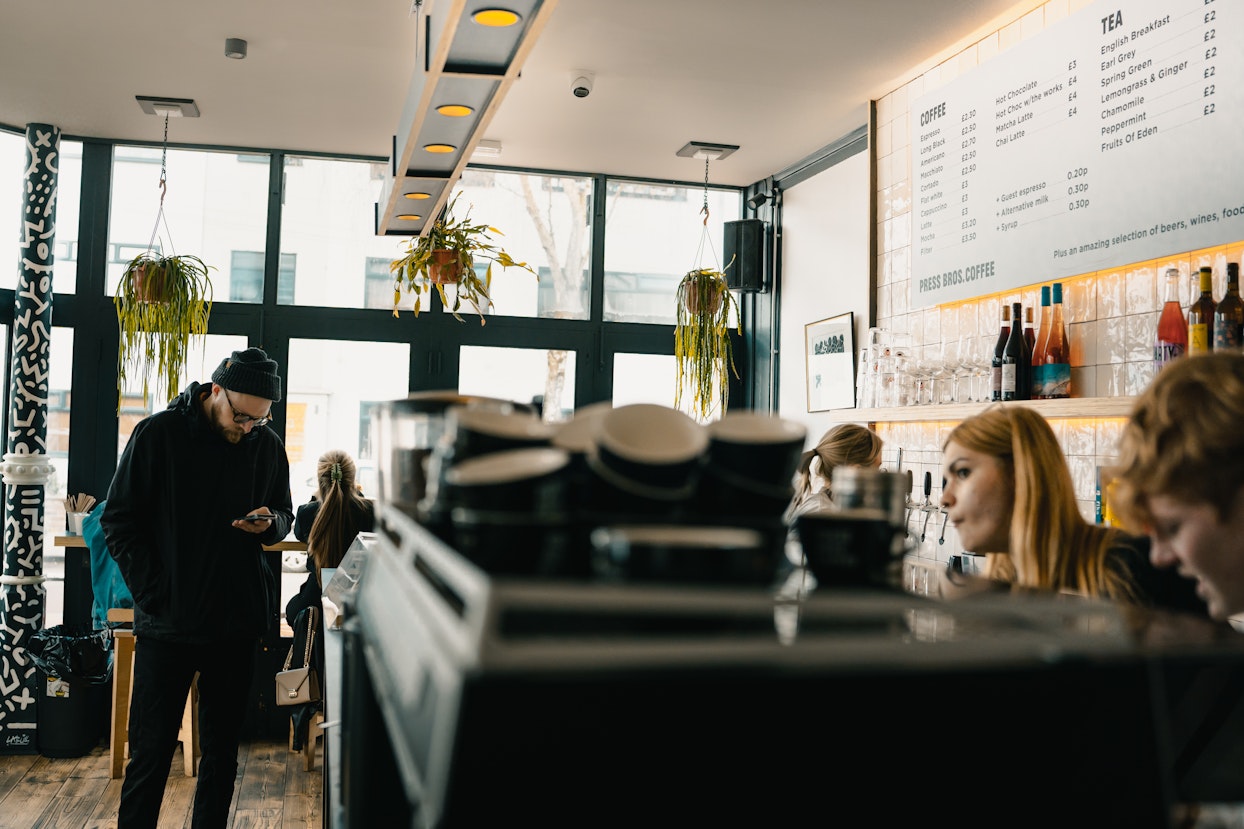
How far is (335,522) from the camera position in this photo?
4023 millimetres

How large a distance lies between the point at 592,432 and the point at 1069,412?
2.41 meters

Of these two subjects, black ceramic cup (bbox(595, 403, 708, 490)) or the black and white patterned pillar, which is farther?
the black and white patterned pillar

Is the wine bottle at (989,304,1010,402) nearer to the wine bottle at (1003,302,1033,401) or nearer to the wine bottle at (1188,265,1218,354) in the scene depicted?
the wine bottle at (1003,302,1033,401)

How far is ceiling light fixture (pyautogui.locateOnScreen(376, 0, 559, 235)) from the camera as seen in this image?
189 centimetres

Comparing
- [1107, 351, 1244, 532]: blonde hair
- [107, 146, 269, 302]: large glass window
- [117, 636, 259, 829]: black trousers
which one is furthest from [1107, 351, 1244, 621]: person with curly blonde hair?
[107, 146, 269, 302]: large glass window

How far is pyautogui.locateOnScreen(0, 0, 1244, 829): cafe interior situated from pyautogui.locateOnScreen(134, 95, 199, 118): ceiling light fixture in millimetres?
16

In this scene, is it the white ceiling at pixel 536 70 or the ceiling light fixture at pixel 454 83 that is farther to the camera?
the white ceiling at pixel 536 70

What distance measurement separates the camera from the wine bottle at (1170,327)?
105 inches

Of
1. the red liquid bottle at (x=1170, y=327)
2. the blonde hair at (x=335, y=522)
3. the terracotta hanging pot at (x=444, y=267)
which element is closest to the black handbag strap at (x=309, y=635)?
the blonde hair at (x=335, y=522)

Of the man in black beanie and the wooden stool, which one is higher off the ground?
the man in black beanie

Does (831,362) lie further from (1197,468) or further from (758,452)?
(758,452)

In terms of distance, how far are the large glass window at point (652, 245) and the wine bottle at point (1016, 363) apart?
2262mm

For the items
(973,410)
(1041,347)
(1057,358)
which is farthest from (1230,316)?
(973,410)

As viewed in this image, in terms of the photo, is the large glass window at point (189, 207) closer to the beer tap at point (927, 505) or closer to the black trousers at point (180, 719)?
the black trousers at point (180, 719)
